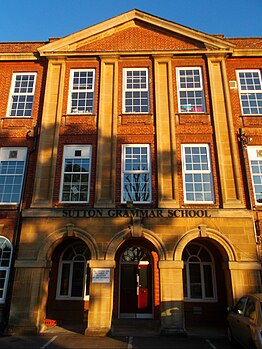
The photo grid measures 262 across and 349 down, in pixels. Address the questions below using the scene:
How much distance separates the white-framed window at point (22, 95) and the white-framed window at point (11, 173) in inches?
80.1

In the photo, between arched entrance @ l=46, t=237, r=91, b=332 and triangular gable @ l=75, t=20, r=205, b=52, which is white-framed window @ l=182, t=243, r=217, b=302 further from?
triangular gable @ l=75, t=20, r=205, b=52

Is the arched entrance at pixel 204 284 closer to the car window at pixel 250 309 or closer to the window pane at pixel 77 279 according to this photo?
the car window at pixel 250 309

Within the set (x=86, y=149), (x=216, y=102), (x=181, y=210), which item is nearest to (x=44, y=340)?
(x=181, y=210)

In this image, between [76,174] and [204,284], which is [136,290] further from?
[76,174]

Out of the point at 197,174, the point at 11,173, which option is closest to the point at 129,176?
the point at 197,174

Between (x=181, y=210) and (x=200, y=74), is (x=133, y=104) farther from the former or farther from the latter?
(x=181, y=210)

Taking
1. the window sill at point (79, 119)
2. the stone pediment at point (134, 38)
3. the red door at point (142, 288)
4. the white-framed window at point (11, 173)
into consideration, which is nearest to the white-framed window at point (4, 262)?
the white-framed window at point (11, 173)

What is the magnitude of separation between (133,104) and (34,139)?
489 cm

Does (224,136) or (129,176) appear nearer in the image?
(129,176)

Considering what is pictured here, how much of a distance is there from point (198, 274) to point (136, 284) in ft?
9.05

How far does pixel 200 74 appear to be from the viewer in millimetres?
14195

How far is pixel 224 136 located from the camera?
12805mm

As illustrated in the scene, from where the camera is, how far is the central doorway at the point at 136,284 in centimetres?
1253

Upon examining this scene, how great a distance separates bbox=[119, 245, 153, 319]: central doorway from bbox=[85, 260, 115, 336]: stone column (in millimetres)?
2207
